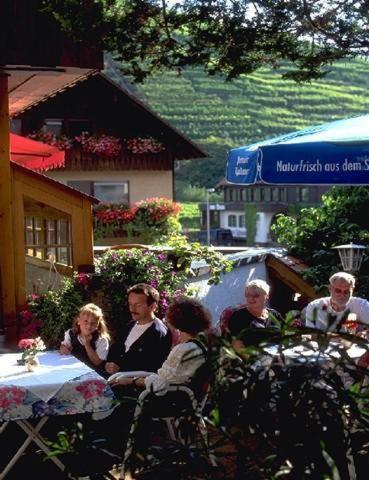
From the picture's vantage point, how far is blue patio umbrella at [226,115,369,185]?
591cm

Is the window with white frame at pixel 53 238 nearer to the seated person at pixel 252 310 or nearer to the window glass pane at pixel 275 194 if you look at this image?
the seated person at pixel 252 310

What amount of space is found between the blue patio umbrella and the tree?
469 millimetres

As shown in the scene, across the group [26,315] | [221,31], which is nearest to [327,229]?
[26,315]

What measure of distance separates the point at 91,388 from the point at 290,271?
6.08 m

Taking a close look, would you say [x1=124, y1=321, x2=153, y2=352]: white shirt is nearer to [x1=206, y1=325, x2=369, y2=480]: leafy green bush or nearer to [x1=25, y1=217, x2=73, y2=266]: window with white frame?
[x1=25, y1=217, x2=73, y2=266]: window with white frame

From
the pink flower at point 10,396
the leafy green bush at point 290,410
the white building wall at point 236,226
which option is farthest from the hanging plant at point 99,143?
the white building wall at point 236,226

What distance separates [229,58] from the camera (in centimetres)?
603

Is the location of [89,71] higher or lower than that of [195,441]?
higher

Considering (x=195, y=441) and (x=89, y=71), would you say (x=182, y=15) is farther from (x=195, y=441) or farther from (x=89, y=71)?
(x=195, y=441)

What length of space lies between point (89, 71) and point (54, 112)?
24.7m

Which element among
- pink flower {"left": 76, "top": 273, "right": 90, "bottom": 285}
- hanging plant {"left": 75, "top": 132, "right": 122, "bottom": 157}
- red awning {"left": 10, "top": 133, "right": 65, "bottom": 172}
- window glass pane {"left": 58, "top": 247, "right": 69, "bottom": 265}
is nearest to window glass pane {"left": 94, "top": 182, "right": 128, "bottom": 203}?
hanging plant {"left": 75, "top": 132, "right": 122, "bottom": 157}

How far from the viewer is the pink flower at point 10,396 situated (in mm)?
4984

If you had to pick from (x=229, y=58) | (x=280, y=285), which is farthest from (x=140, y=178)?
(x=229, y=58)

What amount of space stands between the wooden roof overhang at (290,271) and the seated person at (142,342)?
14.9 feet
